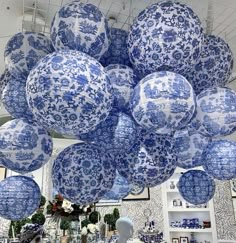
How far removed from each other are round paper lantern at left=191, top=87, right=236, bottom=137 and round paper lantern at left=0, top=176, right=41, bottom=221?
62 centimetres

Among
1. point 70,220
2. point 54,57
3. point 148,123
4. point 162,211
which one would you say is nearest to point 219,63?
point 148,123

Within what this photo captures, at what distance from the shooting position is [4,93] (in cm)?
106

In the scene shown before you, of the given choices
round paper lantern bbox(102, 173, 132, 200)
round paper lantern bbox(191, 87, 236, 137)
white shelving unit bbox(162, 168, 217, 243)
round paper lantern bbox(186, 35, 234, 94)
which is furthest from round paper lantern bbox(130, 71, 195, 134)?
white shelving unit bbox(162, 168, 217, 243)

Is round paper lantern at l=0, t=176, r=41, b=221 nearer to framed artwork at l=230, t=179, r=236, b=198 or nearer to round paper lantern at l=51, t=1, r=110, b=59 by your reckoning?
round paper lantern at l=51, t=1, r=110, b=59

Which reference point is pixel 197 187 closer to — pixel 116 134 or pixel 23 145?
pixel 116 134

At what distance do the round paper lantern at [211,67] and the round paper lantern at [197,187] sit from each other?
350 mm

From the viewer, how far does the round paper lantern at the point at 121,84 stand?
931 millimetres

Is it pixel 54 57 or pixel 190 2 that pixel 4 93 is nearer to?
pixel 54 57

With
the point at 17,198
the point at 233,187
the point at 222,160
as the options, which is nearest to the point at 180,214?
the point at 233,187

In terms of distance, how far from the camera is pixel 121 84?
94 cm

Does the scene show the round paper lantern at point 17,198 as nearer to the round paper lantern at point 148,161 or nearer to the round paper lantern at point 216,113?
the round paper lantern at point 148,161

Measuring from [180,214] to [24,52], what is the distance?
10.9 feet

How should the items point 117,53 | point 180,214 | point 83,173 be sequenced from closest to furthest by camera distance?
point 83,173 < point 117,53 < point 180,214

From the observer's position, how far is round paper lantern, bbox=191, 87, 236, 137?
0.97 meters
